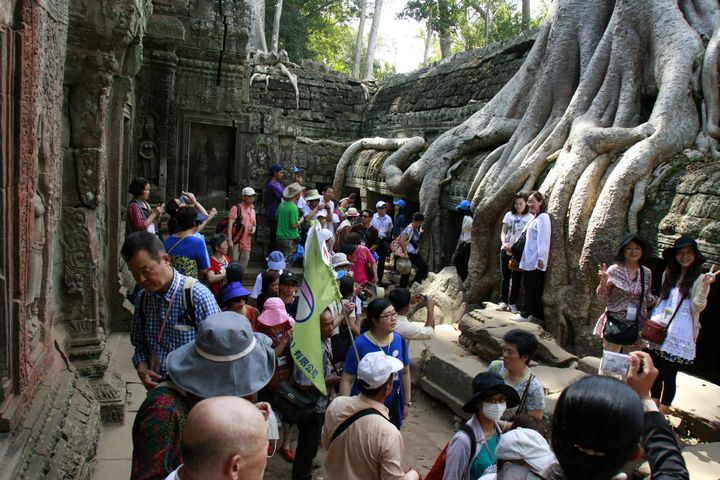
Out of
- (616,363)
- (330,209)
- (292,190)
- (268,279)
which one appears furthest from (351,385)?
(330,209)

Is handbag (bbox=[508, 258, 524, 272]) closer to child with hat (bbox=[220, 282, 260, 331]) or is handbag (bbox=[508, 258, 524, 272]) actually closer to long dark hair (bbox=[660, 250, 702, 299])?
long dark hair (bbox=[660, 250, 702, 299])

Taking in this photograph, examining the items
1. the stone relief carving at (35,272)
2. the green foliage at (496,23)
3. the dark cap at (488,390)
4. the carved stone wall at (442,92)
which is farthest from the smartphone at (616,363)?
the green foliage at (496,23)

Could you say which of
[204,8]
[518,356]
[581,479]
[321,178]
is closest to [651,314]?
[518,356]

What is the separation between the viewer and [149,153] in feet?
27.9

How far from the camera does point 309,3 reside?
82.5 ft

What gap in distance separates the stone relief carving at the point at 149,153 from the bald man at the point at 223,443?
7.53 m

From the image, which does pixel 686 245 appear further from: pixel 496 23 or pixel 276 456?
pixel 496 23

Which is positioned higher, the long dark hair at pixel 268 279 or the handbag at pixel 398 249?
the long dark hair at pixel 268 279

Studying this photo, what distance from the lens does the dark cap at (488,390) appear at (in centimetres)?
260

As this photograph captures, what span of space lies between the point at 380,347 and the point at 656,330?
6.79ft

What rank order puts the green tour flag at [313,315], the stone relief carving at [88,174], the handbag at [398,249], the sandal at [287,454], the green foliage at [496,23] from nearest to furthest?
the green tour flag at [313,315], the stone relief carving at [88,174], the sandal at [287,454], the handbag at [398,249], the green foliage at [496,23]

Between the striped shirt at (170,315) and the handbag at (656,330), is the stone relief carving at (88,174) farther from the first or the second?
the handbag at (656,330)

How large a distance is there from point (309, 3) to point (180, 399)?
25.2 metres

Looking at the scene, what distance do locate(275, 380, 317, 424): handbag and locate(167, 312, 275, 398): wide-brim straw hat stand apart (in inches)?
61.6
